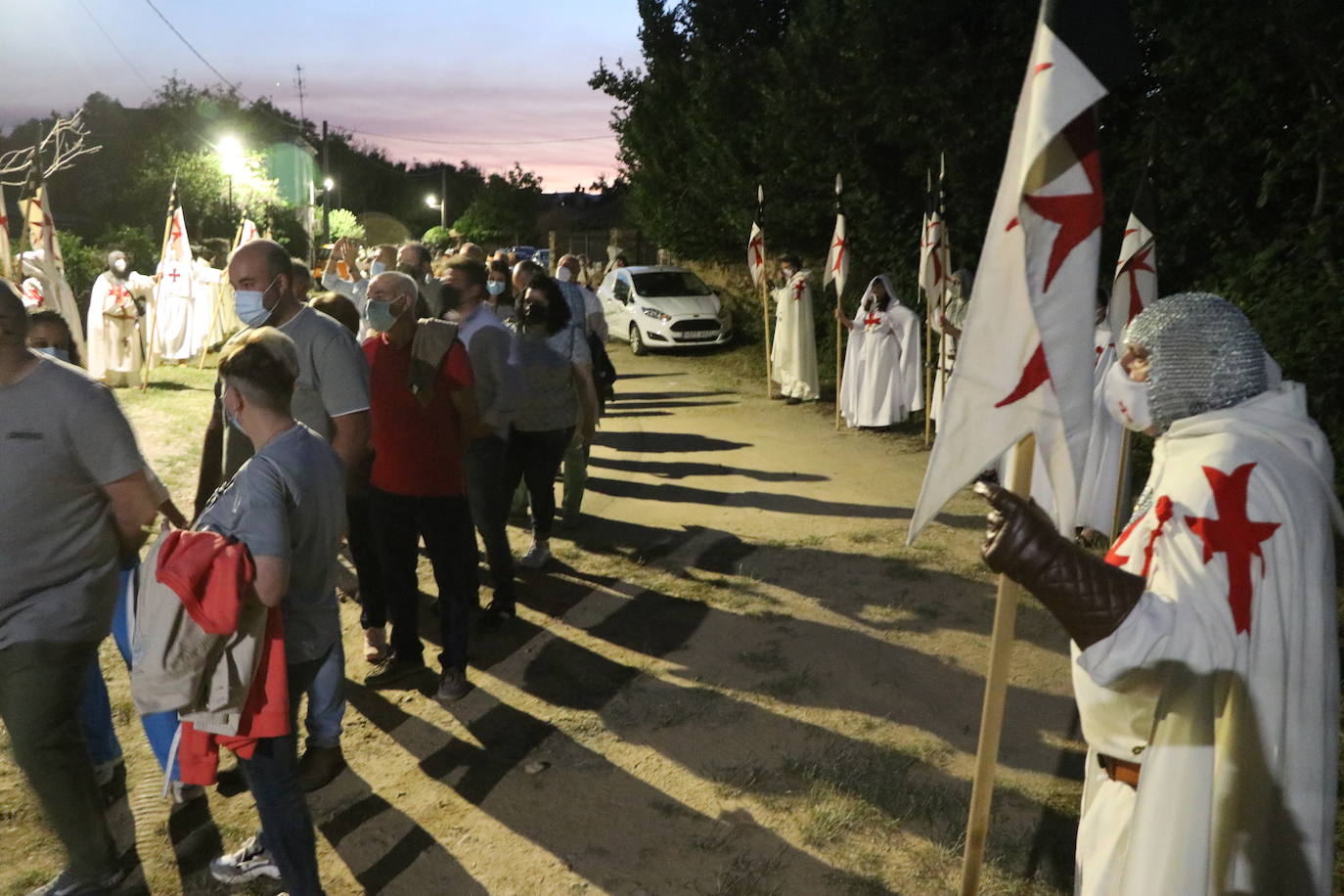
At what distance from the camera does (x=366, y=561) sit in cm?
547

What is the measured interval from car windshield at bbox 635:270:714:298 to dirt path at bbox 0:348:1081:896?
13.9m

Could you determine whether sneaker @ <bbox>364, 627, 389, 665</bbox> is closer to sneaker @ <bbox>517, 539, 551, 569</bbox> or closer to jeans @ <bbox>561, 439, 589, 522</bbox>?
sneaker @ <bbox>517, 539, 551, 569</bbox>

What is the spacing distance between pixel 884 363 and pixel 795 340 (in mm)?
2638

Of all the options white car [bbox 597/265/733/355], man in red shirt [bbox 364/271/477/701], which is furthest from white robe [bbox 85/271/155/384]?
man in red shirt [bbox 364/271/477/701]

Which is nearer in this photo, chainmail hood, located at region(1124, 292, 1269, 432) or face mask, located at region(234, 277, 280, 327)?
chainmail hood, located at region(1124, 292, 1269, 432)

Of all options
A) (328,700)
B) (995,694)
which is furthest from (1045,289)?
(328,700)

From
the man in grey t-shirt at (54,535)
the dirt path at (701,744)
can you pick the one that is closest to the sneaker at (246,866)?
the dirt path at (701,744)

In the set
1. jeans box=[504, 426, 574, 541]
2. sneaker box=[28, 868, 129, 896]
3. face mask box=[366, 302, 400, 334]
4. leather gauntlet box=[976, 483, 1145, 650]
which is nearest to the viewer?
leather gauntlet box=[976, 483, 1145, 650]

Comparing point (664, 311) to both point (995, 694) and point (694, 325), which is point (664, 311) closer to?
point (694, 325)

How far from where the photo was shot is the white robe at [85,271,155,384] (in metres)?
14.1

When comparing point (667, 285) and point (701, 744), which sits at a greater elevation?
point (667, 285)

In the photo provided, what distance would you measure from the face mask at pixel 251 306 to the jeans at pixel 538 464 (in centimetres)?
240

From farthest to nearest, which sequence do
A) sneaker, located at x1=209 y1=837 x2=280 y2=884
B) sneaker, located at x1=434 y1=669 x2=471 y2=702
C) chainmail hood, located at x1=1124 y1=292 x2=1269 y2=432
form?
1. sneaker, located at x1=434 y1=669 x2=471 y2=702
2. sneaker, located at x1=209 y1=837 x2=280 y2=884
3. chainmail hood, located at x1=1124 y1=292 x2=1269 y2=432

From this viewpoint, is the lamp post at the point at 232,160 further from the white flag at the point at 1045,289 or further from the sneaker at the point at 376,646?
the white flag at the point at 1045,289
